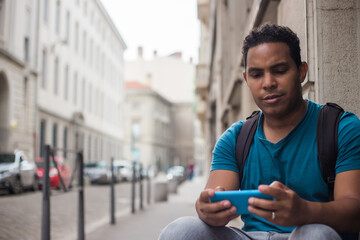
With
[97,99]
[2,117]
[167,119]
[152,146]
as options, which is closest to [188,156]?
[167,119]

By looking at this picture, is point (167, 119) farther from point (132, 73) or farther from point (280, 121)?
point (280, 121)

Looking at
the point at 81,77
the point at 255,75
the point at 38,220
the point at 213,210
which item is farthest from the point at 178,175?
the point at 213,210

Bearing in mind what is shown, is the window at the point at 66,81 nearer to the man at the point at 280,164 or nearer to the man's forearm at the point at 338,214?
the man at the point at 280,164

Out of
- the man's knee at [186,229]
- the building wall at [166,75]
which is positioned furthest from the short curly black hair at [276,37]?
the building wall at [166,75]

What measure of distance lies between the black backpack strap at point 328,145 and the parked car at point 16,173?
50.5 feet

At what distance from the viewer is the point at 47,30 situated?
30.4 meters

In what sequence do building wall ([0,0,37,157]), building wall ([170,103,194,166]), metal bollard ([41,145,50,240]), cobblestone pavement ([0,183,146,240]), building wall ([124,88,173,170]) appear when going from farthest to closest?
building wall ([170,103,194,166]) → building wall ([124,88,173,170]) → building wall ([0,0,37,157]) → cobblestone pavement ([0,183,146,240]) → metal bollard ([41,145,50,240])

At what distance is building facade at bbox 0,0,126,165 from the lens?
24.5 metres

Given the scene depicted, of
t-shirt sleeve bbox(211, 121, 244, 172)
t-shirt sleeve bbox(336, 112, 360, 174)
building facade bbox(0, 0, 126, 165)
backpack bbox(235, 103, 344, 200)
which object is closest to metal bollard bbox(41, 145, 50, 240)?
t-shirt sleeve bbox(211, 121, 244, 172)

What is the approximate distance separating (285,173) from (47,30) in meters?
30.2

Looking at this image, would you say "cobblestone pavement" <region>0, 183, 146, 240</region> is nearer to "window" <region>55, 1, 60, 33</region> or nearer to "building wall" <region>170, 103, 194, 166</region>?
"window" <region>55, 1, 60, 33</region>

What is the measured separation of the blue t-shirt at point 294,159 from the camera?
1.95 meters

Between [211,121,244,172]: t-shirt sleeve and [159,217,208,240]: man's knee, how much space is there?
0.33m

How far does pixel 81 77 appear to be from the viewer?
38938mm
